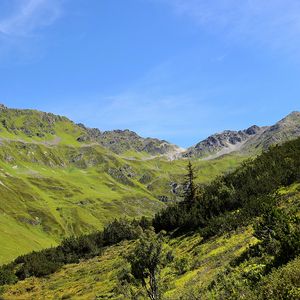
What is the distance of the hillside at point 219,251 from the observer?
1647 centimetres

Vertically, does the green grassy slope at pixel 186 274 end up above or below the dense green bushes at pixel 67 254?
below

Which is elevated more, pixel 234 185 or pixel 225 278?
pixel 234 185

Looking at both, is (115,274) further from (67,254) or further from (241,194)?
(67,254)

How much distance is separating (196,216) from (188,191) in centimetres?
1400

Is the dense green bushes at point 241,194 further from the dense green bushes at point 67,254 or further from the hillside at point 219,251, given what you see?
the dense green bushes at point 67,254

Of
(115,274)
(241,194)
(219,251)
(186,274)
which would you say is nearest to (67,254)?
(115,274)

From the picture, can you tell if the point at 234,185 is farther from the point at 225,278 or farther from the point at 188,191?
the point at 225,278

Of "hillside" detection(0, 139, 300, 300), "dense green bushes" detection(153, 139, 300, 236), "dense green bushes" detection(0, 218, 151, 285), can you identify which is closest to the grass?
"hillside" detection(0, 139, 300, 300)

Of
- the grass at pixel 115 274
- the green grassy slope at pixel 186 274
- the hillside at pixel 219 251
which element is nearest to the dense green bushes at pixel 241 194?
the hillside at pixel 219 251

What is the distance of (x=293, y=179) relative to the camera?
47.1 m

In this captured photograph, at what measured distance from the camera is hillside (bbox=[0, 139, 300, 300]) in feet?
54.0

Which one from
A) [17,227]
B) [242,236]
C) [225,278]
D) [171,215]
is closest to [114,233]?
[171,215]

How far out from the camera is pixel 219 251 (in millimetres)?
33438

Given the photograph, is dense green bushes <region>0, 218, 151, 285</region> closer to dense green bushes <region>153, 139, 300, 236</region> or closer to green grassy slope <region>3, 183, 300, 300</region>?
green grassy slope <region>3, 183, 300, 300</region>
